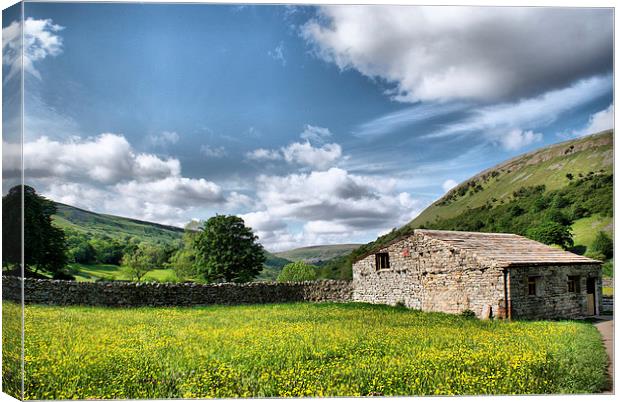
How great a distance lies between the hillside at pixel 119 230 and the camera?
97.5 feet

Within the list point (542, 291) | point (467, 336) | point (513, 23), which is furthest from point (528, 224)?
point (513, 23)

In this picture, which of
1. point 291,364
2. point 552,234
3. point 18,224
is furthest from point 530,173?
point 18,224

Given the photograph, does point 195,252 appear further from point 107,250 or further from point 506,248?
point 506,248

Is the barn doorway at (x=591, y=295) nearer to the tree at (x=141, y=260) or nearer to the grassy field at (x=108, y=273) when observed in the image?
the grassy field at (x=108, y=273)

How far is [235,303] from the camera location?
24.0m

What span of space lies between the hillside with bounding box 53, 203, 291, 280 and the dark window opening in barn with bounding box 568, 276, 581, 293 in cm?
1943

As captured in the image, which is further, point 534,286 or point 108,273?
point 108,273

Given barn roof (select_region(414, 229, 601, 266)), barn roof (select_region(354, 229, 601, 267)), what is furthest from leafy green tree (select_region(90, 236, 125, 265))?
barn roof (select_region(414, 229, 601, 266))

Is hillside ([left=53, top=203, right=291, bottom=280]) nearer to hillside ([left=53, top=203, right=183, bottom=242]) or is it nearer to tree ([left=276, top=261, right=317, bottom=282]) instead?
hillside ([left=53, top=203, right=183, bottom=242])

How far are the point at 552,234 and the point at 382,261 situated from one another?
7.59m

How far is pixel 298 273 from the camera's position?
126 feet

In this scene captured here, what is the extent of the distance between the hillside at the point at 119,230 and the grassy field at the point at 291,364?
1474 centimetres

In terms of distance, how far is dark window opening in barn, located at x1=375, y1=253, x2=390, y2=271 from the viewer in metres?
24.0

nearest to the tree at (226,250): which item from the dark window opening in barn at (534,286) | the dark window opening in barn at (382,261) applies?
the dark window opening in barn at (382,261)
